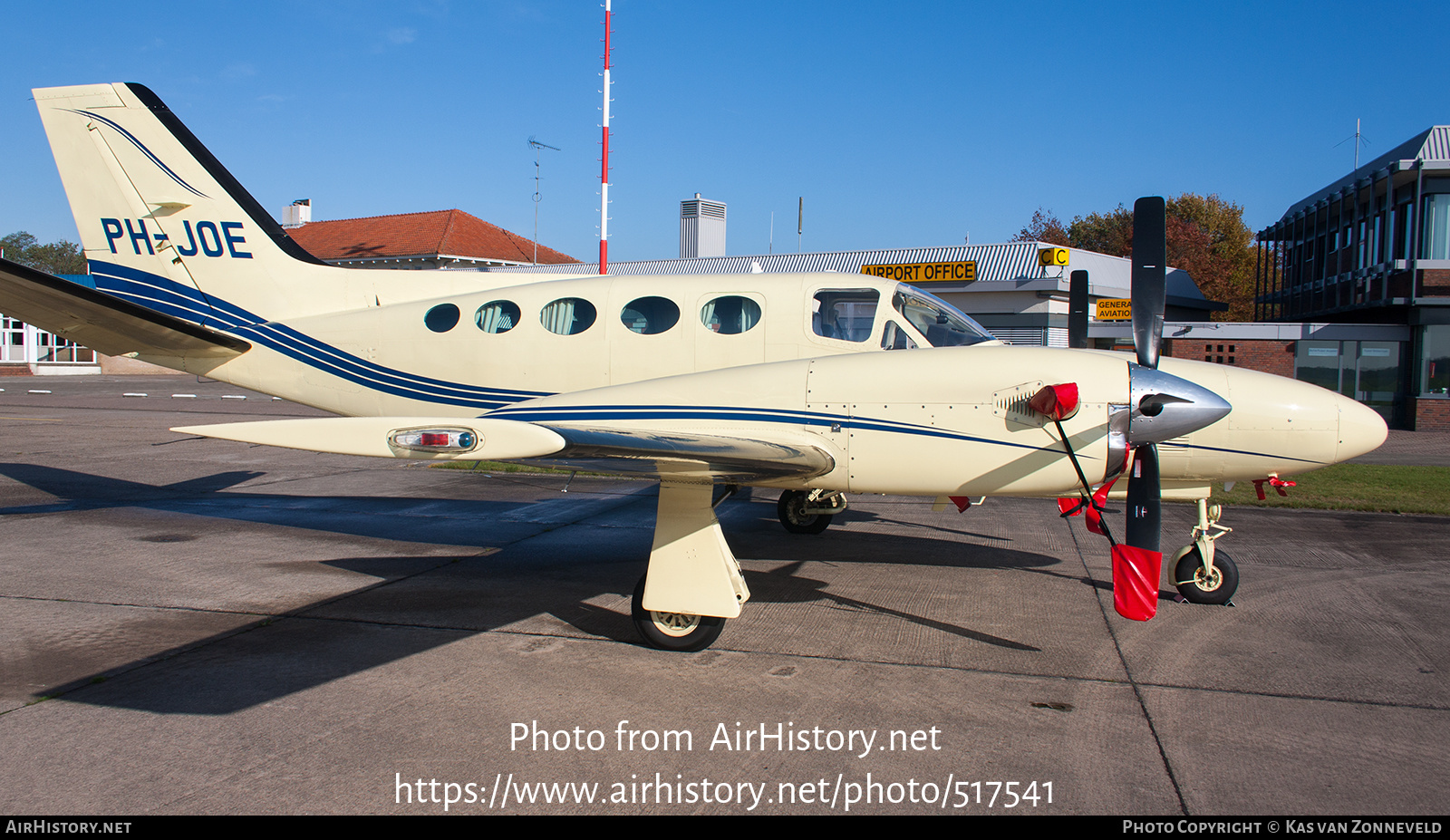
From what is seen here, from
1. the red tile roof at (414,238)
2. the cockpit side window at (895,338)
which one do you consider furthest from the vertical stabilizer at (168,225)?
the red tile roof at (414,238)

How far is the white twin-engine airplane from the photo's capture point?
616 centimetres

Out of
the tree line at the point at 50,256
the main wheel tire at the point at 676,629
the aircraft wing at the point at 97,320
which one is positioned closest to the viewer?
the main wheel tire at the point at 676,629

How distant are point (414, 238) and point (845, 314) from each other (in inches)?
1719

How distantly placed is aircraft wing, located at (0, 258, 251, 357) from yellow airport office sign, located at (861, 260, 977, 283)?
78.7 feet

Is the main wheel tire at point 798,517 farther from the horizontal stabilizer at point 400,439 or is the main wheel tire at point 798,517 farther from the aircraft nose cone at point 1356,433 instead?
the horizontal stabilizer at point 400,439

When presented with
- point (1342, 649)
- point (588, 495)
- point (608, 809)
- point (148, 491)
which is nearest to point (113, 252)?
point (148, 491)

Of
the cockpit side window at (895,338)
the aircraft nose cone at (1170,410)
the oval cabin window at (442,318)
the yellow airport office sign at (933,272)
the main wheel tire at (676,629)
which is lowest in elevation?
the main wheel tire at (676,629)

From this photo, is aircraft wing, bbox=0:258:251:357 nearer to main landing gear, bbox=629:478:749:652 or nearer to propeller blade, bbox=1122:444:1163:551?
main landing gear, bbox=629:478:749:652

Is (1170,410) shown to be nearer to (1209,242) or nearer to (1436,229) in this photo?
(1436,229)

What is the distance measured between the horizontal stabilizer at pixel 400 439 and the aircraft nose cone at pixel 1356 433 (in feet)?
19.7

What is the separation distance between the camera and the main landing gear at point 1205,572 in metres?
7.52

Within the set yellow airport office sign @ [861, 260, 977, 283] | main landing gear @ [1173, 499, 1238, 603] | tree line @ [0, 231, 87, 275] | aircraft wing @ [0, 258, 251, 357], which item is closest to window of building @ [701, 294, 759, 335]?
main landing gear @ [1173, 499, 1238, 603]

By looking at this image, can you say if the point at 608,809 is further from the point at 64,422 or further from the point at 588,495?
the point at 64,422

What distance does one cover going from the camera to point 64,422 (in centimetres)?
2216
